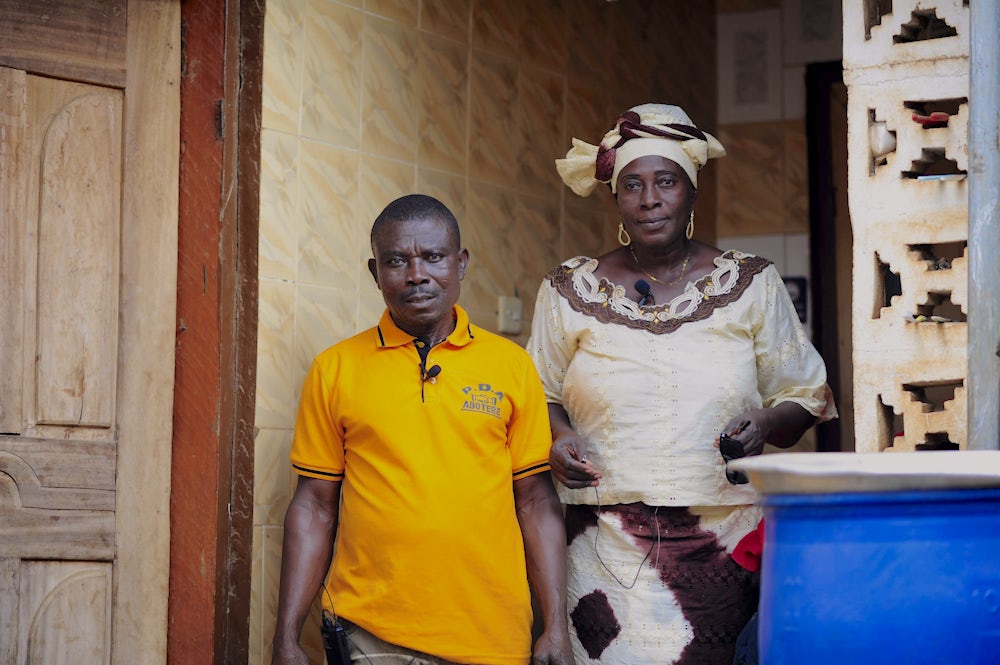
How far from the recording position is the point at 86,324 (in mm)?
3982

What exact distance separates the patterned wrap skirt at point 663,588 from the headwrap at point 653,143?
0.99m

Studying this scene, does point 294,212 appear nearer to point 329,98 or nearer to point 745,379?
point 329,98

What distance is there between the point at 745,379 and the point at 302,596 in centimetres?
136

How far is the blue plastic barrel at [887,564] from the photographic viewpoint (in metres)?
2.13

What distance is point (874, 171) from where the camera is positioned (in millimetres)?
3227

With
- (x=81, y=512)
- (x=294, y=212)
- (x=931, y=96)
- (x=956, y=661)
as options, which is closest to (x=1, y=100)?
(x=294, y=212)

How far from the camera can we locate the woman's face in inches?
155

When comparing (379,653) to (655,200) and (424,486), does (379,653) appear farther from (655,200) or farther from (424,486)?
(655,200)

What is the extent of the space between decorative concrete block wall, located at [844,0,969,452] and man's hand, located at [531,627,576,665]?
0.98 m

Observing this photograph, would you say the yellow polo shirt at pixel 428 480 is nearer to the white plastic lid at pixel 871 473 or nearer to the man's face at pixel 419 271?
the man's face at pixel 419 271

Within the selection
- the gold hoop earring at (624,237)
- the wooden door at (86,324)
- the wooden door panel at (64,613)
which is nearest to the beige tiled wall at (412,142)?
the wooden door at (86,324)

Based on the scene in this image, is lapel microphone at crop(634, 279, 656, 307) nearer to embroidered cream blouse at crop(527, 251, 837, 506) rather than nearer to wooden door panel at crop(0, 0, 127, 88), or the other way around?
embroidered cream blouse at crop(527, 251, 837, 506)

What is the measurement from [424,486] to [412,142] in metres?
1.69

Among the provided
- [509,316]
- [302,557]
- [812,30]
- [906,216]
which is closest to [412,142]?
[509,316]
